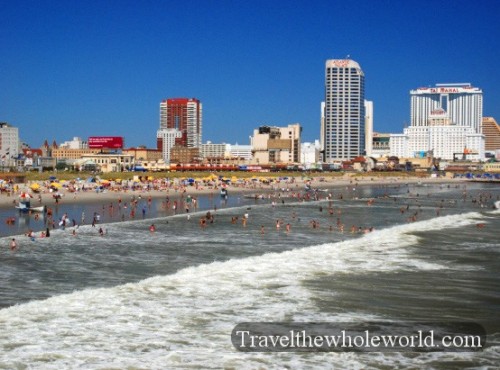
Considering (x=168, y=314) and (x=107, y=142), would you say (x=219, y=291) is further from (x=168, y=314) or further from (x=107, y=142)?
(x=107, y=142)

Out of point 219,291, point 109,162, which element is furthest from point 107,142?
point 219,291

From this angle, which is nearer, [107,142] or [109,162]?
[109,162]

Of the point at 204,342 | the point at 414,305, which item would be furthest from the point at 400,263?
the point at 204,342

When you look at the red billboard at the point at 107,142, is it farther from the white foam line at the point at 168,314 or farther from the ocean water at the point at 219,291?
the white foam line at the point at 168,314

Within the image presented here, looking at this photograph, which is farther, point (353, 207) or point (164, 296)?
point (353, 207)

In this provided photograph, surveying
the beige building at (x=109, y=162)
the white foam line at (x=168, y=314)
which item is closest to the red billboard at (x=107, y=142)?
the beige building at (x=109, y=162)

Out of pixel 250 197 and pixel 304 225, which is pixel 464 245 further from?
pixel 250 197

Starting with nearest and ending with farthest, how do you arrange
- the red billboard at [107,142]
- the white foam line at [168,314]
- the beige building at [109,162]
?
Answer: the white foam line at [168,314], the beige building at [109,162], the red billboard at [107,142]
